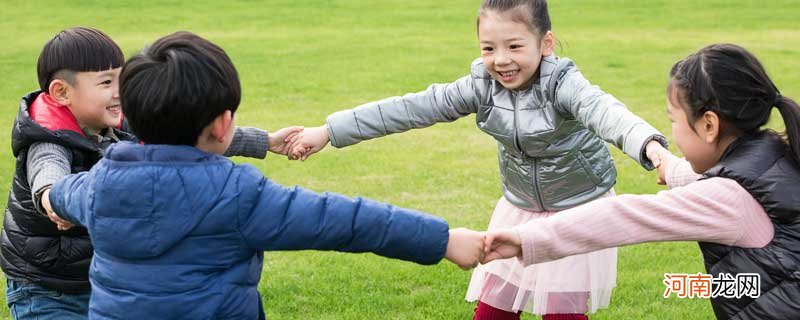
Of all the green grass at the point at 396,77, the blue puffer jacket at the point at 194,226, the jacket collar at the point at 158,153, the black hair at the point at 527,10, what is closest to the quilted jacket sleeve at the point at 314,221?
the blue puffer jacket at the point at 194,226

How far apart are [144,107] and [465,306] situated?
275 centimetres

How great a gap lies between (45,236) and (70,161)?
312 mm

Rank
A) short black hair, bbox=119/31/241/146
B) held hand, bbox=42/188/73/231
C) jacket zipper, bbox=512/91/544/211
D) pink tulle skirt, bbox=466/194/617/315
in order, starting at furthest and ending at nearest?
pink tulle skirt, bbox=466/194/617/315
jacket zipper, bbox=512/91/544/211
held hand, bbox=42/188/73/231
short black hair, bbox=119/31/241/146

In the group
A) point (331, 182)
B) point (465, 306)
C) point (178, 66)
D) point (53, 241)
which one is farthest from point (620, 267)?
point (178, 66)

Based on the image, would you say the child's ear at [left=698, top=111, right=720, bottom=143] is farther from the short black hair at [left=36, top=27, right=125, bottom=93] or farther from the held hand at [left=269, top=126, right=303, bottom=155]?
the short black hair at [left=36, top=27, right=125, bottom=93]

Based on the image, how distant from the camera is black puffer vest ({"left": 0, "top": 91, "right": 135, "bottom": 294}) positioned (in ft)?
11.1

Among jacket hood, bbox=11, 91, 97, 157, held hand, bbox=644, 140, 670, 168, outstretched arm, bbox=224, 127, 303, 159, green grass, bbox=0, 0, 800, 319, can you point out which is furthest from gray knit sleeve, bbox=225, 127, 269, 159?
held hand, bbox=644, 140, 670, 168

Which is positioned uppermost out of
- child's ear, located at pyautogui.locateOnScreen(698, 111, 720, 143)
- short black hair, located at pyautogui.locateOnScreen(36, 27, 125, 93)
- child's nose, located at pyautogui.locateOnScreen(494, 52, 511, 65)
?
short black hair, located at pyautogui.locateOnScreen(36, 27, 125, 93)

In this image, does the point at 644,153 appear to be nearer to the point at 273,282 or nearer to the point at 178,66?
the point at 178,66

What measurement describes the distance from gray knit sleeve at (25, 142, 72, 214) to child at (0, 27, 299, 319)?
0.15ft

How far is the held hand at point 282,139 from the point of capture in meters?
4.27

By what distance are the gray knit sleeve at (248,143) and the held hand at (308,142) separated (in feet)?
0.86

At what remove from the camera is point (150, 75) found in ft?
8.25

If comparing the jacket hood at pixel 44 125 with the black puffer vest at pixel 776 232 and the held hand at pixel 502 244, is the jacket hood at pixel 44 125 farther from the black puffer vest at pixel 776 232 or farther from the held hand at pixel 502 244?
the black puffer vest at pixel 776 232
